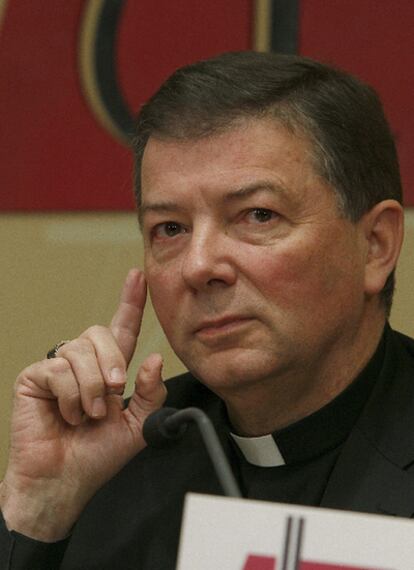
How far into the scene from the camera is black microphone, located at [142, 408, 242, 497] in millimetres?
1396

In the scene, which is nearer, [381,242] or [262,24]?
A: [381,242]

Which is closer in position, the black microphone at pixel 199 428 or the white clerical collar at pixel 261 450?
the black microphone at pixel 199 428

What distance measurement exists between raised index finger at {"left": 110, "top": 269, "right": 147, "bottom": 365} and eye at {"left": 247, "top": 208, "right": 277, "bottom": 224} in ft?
1.23

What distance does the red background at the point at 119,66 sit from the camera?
2738 millimetres

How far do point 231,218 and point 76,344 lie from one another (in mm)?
390

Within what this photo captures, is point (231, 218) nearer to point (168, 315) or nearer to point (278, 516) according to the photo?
point (168, 315)

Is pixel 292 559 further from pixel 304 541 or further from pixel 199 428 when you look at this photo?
pixel 199 428

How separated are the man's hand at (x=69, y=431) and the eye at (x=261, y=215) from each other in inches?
14.1

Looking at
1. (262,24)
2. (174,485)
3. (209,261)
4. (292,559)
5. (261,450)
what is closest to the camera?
(292,559)

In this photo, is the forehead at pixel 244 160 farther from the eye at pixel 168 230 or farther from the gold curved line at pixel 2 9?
the gold curved line at pixel 2 9

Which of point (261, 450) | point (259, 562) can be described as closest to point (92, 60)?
point (261, 450)

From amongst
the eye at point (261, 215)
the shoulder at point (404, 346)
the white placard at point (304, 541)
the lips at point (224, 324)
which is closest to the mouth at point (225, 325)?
the lips at point (224, 324)

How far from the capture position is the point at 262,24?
110 inches

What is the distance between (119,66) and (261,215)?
1.07m
